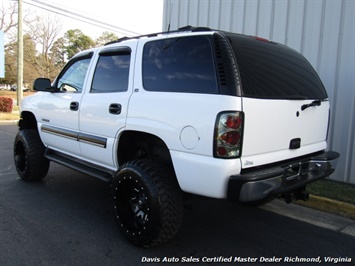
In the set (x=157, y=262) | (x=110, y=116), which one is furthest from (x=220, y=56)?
(x=157, y=262)

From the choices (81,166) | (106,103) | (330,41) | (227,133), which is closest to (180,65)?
(227,133)

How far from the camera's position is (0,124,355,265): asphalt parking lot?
127 inches

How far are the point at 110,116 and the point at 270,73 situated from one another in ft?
5.65

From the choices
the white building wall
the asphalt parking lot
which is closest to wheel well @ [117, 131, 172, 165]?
the asphalt parking lot

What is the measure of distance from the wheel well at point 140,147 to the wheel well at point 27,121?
2421 millimetres

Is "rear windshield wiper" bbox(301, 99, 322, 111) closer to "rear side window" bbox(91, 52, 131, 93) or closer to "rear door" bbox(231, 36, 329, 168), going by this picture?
"rear door" bbox(231, 36, 329, 168)

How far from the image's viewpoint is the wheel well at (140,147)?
358cm

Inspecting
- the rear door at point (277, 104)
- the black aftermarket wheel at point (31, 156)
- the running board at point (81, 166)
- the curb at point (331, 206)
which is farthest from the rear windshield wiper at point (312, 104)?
the black aftermarket wheel at point (31, 156)

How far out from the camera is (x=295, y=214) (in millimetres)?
4453

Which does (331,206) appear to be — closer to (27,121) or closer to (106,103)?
(106,103)

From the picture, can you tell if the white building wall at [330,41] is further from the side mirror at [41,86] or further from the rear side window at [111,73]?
the side mirror at [41,86]

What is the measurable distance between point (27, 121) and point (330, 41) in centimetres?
528

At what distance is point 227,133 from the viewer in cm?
274

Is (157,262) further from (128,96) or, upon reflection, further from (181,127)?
(128,96)
